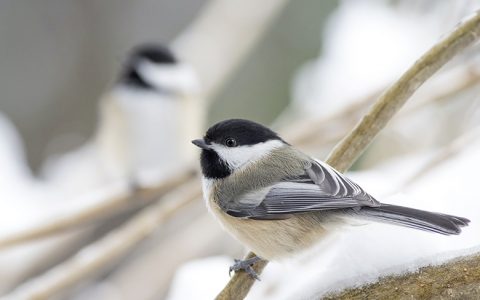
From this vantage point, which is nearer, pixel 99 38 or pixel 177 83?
pixel 177 83

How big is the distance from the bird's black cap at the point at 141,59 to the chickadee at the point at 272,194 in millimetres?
1377

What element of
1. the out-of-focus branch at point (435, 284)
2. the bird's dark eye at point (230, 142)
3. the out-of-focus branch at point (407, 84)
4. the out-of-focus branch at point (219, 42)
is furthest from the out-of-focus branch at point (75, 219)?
the out-of-focus branch at point (435, 284)

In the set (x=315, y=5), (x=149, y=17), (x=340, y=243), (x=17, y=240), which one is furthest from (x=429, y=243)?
(x=149, y=17)

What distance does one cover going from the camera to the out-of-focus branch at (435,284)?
0.87 m

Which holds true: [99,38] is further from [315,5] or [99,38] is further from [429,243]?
[429,243]

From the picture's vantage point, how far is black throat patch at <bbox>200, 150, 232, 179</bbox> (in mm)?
1314

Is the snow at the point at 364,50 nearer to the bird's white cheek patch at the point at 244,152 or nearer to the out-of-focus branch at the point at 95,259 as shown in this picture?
the out-of-focus branch at the point at 95,259

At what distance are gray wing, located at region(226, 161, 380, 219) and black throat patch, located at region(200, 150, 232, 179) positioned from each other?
0.10 metres

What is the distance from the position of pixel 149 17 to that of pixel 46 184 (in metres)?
1.61

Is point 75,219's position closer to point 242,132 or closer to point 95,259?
point 95,259

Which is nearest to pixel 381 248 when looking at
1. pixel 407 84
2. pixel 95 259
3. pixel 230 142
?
pixel 407 84

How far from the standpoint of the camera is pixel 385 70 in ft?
8.63

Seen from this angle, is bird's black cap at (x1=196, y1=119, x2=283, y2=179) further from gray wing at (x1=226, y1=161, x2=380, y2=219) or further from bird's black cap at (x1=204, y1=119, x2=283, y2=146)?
gray wing at (x1=226, y1=161, x2=380, y2=219)

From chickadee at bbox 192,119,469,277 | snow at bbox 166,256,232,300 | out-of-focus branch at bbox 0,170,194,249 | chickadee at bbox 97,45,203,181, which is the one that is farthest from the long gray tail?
chickadee at bbox 97,45,203,181
